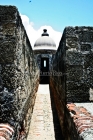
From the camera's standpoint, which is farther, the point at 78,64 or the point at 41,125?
the point at 41,125

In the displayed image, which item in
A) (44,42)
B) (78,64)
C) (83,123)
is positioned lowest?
(83,123)

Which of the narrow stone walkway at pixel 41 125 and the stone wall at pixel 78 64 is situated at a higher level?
the stone wall at pixel 78 64

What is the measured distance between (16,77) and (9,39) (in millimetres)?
502

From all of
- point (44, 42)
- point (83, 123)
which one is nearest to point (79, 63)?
point (83, 123)

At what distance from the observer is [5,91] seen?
2287 millimetres

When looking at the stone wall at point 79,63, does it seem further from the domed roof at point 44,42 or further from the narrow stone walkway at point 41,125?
the domed roof at point 44,42

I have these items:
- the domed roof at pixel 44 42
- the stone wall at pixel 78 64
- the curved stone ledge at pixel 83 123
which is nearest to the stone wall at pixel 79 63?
the stone wall at pixel 78 64

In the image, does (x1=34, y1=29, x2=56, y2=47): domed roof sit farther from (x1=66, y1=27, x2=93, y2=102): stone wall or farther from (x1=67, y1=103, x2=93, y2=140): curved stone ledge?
(x1=67, y1=103, x2=93, y2=140): curved stone ledge

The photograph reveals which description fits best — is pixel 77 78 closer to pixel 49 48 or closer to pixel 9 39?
pixel 9 39

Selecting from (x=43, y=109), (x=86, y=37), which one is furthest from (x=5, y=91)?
(x=43, y=109)

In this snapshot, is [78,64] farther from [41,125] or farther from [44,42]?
[44,42]

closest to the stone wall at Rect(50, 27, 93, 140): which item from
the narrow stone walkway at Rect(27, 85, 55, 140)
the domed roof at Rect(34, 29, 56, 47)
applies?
the narrow stone walkway at Rect(27, 85, 55, 140)

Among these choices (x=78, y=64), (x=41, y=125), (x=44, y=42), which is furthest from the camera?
(x=44, y=42)

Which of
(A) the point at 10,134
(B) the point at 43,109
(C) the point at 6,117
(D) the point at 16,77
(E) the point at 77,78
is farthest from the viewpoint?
(B) the point at 43,109
